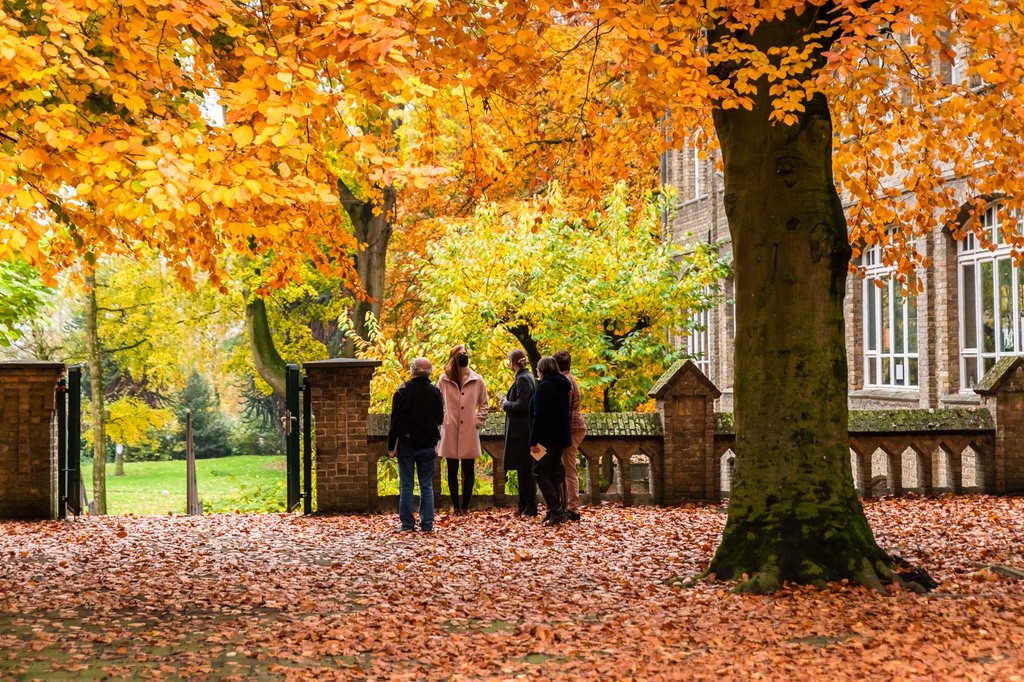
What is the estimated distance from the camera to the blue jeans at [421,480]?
12055 mm

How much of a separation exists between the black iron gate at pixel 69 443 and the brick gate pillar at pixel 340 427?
2.76 metres

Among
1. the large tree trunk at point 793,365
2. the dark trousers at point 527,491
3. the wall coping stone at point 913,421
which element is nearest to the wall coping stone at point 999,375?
the wall coping stone at point 913,421

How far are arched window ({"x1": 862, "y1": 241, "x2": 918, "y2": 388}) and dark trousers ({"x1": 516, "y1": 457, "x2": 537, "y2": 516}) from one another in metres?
9.10

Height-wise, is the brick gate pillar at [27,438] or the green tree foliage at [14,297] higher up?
the green tree foliage at [14,297]

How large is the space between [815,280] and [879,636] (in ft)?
8.86

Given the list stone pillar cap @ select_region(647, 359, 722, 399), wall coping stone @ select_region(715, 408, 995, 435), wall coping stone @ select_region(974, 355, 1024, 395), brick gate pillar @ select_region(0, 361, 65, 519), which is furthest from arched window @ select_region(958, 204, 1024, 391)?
brick gate pillar @ select_region(0, 361, 65, 519)

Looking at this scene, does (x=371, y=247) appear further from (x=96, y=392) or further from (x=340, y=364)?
(x=340, y=364)

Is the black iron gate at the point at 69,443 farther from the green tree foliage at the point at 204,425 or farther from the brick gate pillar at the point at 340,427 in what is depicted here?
the green tree foliage at the point at 204,425

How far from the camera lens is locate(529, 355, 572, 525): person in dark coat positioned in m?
12.0

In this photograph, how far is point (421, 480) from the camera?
477 inches

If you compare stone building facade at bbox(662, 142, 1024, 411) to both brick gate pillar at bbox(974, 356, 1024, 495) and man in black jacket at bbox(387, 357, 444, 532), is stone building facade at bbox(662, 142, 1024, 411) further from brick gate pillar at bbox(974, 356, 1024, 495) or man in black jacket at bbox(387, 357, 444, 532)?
man in black jacket at bbox(387, 357, 444, 532)

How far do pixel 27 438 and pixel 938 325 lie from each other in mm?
13284

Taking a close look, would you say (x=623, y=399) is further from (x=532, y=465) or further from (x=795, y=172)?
(x=795, y=172)

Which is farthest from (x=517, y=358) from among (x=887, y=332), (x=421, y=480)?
(x=887, y=332)
